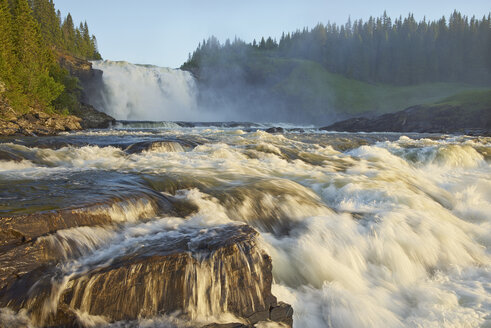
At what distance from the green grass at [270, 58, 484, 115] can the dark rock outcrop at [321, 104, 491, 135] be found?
2703 centimetres

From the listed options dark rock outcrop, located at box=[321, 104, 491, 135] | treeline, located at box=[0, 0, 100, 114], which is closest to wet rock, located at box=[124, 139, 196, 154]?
treeline, located at box=[0, 0, 100, 114]

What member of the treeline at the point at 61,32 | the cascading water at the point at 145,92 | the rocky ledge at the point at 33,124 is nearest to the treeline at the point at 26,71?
the rocky ledge at the point at 33,124

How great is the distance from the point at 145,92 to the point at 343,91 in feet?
168

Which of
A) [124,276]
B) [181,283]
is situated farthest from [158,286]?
[124,276]

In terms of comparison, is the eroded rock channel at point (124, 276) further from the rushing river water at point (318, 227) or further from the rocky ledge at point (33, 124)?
the rocky ledge at point (33, 124)

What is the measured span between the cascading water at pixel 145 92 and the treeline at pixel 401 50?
92.6 ft

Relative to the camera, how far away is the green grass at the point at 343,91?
7381 centimetres

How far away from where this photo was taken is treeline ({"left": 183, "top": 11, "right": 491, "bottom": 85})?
8319 cm

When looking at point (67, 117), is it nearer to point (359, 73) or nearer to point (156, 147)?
point (156, 147)

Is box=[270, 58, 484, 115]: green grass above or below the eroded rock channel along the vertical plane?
above

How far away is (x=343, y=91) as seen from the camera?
82.6 meters

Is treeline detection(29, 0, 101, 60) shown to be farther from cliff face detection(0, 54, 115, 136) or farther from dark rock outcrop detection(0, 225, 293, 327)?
dark rock outcrop detection(0, 225, 293, 327)

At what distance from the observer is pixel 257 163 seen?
32.3 ft

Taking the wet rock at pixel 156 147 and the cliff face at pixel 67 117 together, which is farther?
the cliff face at pixel 67 117
